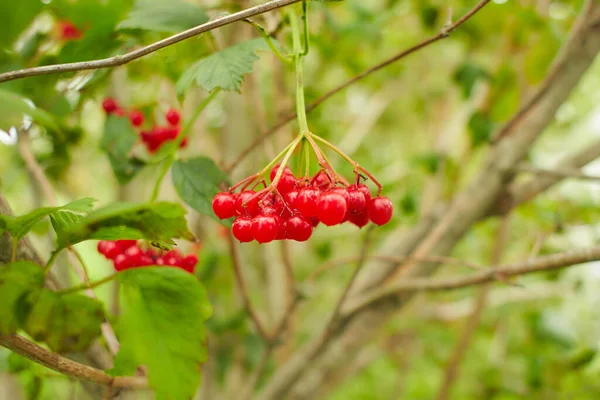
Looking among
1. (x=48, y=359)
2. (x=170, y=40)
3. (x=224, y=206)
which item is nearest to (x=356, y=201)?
(x=224, y=206)

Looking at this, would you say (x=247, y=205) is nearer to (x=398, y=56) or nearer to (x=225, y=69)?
(x=225, y=69)

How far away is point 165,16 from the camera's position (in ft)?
2.19

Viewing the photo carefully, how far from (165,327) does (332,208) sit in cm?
20

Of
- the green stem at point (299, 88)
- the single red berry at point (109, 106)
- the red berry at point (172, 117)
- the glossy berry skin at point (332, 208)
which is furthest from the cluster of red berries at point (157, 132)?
the glossy berry skin at point (332, 208)

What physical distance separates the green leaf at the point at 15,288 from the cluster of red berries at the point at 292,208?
194mm

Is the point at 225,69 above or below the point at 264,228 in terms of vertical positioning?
above

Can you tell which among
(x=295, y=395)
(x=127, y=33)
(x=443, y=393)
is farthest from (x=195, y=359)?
(x=443, y=393)

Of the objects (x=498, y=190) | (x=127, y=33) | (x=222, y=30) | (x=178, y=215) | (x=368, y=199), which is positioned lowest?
(x=178, y=215)

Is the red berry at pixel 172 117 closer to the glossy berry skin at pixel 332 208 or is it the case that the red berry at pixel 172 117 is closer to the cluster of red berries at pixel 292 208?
the cluster of red berries at pixel 292 208

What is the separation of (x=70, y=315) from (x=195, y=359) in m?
0.15

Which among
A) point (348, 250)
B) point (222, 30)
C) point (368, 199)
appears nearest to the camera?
point (368, 199)

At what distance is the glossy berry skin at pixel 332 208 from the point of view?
18.8 inches

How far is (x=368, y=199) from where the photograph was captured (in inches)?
22.4

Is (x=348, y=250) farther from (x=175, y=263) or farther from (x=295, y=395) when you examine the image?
(x=175, y=263)
